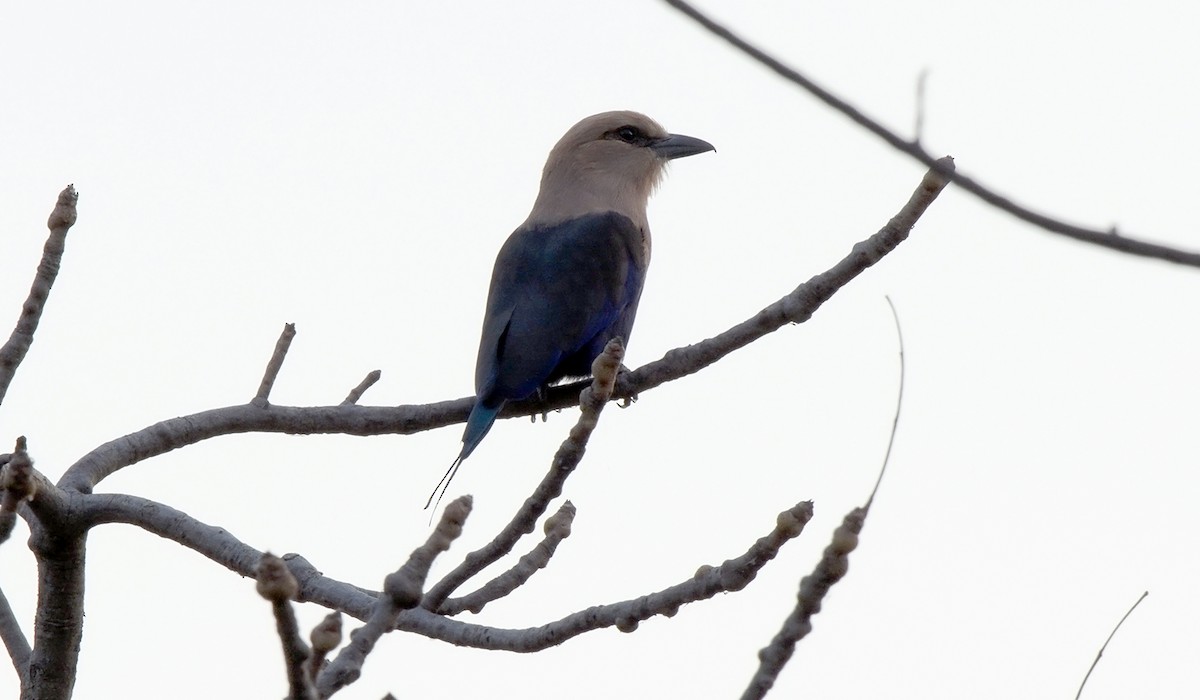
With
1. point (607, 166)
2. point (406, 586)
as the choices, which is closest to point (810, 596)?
point (406, 586)

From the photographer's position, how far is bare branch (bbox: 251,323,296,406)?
158 inches

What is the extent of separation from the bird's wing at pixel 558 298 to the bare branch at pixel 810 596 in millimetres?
3281

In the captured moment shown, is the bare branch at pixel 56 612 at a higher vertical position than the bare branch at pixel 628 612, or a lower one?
higher

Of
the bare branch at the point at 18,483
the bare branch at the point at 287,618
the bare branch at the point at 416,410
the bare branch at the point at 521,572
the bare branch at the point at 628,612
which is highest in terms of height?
the bare branch at the point at 416,410

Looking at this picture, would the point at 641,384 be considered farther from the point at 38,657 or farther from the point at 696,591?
the point at 38,657

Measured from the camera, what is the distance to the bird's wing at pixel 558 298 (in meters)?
5.40

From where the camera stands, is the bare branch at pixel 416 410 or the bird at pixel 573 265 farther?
the bird at pixel 573 265

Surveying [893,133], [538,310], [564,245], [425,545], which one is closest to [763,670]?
[425,545]

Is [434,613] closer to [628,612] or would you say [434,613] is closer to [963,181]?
[628,612]

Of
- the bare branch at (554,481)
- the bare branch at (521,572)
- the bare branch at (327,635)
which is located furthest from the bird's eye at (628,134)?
the bare branch at (327,635)

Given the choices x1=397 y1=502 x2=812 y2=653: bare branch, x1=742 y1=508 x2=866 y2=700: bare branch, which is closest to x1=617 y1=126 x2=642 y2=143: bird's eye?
x1=397 y1=502 x2=812 y2=653: bare branch

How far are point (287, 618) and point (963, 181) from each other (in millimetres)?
869

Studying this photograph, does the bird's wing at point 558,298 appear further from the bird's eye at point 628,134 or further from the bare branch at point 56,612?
Result: the bare branch at point 56,612

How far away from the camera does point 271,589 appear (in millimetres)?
1555
